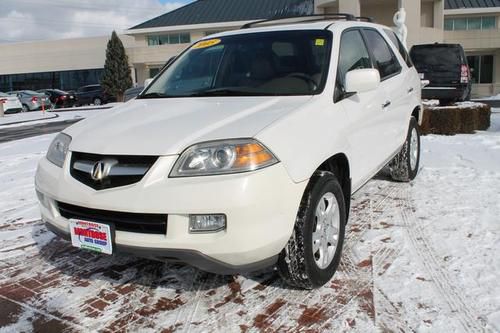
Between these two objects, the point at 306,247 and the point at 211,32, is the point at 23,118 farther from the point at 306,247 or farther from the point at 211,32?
the point at 306,247

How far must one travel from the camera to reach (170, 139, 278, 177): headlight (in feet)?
8.73

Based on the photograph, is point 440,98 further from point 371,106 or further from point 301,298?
point 301,298

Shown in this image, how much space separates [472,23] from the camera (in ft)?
109

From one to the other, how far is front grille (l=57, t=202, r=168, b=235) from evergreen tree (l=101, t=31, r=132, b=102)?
34.6 m

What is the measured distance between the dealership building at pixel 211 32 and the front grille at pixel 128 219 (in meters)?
23.0

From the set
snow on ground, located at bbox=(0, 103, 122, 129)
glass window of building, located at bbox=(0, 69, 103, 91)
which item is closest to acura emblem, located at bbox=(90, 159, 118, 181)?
snow on ground, located at bbox=(0, 103, 122, 129)

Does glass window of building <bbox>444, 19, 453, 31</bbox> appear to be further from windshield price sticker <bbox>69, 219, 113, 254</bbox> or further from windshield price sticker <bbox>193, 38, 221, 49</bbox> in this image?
windshield price sticker <bbox>69, 219, 113, 254</bbox>

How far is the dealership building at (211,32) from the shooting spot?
2575 cm

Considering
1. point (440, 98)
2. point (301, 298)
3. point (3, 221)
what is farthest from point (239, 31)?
point (440, 98)

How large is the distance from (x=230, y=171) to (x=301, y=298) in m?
1.06

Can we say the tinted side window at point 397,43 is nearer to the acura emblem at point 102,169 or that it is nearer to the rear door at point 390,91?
the rear door at point 390,91

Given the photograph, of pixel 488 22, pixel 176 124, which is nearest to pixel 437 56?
pixel 176 124

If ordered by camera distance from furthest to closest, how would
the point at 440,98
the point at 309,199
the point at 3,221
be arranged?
the point at 440,98 → the point at 3,221 → the point at 309,199

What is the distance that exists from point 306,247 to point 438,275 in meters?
1.07
